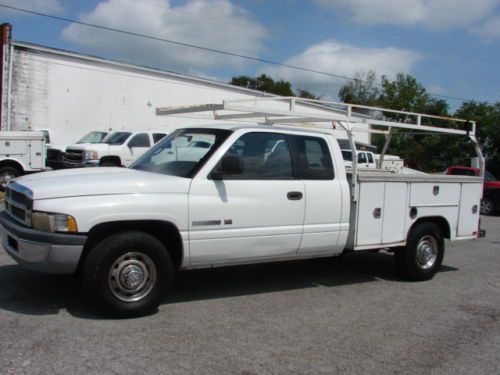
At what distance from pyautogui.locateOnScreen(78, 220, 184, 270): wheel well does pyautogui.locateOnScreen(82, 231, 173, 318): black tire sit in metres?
0.09

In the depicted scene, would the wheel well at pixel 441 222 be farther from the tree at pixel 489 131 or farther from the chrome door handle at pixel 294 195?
the tree at pixel 489 131

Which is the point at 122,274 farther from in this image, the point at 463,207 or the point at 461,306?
the point at 463,207

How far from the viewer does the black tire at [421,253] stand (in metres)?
6.95

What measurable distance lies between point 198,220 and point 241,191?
57cm

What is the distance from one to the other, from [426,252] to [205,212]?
349 cm

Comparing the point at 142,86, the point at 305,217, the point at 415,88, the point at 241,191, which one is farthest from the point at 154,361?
the point at 415,88

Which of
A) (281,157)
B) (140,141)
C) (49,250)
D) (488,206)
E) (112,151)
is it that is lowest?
(488,206)

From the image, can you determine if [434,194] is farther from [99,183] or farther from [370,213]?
[99,183]

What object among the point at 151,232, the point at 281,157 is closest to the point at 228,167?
the point at 281,157

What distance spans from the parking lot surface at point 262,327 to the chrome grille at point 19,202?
877 mm

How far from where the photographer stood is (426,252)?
7168mm

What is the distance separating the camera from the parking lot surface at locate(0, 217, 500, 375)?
4.09 metres

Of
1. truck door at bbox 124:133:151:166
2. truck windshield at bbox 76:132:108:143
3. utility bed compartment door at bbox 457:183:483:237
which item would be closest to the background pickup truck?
utility bed compartment door at bbox 457:183:483:237

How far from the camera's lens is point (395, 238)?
6738 millimetres
